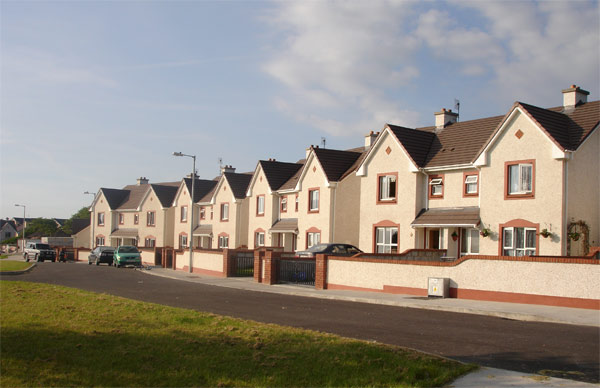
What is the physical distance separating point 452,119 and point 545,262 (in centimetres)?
2004

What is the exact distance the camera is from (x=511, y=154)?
2755cm

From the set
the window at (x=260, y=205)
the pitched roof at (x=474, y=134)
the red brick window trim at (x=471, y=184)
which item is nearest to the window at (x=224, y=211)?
the window at (x=260, y=205)

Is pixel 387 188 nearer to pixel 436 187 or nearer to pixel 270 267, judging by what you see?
pixel 436 187

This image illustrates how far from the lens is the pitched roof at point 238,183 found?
53.9 metres

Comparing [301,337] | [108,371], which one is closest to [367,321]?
[301,337]

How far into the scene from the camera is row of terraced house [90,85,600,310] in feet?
84.8

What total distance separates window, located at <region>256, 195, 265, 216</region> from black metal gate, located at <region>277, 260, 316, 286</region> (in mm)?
19915

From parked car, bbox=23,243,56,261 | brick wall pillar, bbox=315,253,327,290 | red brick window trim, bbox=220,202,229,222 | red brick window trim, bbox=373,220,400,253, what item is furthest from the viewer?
parked car, bbox=23,243,56,261

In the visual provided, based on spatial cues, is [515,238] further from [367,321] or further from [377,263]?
[367,321]

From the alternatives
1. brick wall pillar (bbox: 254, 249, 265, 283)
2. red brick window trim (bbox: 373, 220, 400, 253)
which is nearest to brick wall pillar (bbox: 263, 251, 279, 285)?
brick wall pillar (bbox: 254, 249, 265, 283)

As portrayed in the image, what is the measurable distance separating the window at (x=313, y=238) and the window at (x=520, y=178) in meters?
15.8

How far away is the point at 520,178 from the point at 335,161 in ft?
54.4

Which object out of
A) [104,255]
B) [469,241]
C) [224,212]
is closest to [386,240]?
[469,241]

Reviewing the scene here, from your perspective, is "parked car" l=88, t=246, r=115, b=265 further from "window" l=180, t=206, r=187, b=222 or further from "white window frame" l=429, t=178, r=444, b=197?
"white window frame" l=429, t=178, r=444, b=197
